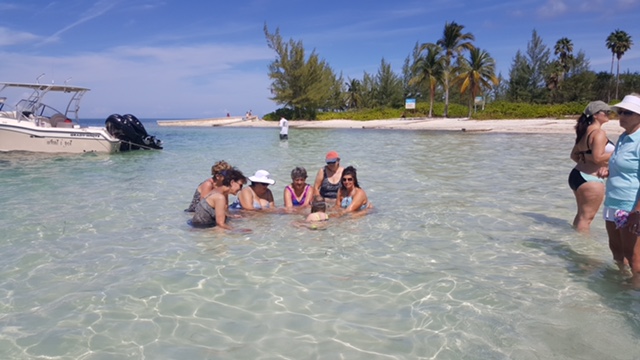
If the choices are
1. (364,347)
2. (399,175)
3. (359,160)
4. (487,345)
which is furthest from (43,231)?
(359,160)

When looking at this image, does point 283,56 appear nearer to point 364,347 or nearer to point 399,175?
point 399,175

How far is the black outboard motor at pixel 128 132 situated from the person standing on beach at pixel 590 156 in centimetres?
1893

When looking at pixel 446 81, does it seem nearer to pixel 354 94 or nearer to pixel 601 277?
pixel 354 94

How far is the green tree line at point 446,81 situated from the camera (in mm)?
45938

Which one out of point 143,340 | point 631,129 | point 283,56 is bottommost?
point 143,340

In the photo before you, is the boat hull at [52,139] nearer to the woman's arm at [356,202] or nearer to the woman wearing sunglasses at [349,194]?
the woman wearing sunglasses at [349,194]

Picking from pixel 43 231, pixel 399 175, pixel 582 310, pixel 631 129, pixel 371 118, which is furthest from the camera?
pixel 371 118

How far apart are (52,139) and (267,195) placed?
14216 mm

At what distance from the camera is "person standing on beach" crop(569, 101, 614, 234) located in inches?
196

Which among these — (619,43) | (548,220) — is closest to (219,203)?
(548,220)

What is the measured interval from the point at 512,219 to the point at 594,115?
2649mm

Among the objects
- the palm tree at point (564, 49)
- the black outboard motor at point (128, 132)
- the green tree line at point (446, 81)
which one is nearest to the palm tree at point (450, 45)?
the green tree line at point (446, 81)

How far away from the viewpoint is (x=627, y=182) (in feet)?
12.6

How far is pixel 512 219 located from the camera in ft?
23.9
